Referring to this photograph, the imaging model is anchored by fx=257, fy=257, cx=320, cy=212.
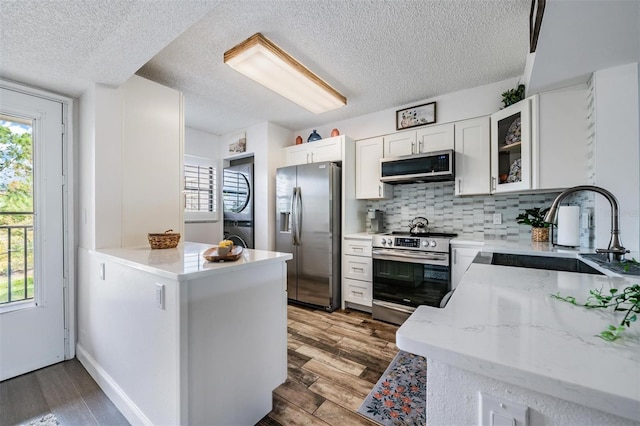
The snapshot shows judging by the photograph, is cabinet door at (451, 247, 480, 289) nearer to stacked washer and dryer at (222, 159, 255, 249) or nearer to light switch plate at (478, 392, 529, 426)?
light switch plate at (478, 392, 529, 426)

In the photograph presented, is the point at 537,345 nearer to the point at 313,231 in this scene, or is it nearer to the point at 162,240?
the point at 162,240

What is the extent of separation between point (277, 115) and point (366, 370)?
3.09 meters

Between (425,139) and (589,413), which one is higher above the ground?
(425,139)

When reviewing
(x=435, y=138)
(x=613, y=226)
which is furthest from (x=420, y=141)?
(x=613, y=226)

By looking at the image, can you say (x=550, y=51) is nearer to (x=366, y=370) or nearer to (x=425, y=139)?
(x=425, y=139)

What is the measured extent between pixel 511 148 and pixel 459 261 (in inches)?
45.8

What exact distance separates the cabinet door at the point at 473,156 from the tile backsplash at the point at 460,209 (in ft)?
0.97

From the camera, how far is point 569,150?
2.05 meters

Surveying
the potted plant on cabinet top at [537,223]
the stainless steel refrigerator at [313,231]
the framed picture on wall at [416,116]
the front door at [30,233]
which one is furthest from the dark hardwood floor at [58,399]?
the framed picture on wall at [416,116]

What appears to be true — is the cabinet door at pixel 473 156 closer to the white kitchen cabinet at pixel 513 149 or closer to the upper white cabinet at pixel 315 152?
the white kitchen cabinet at pixel 513 149

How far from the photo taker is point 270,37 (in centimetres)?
195

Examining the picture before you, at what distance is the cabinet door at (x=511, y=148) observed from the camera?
2201 mm

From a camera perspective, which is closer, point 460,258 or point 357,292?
point 460,258

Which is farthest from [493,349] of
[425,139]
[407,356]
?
[425,139]
